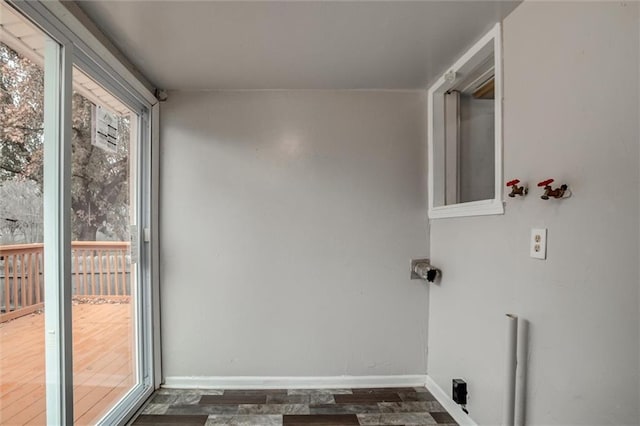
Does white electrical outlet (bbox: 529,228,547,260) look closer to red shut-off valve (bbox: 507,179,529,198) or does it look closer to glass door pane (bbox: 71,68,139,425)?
red shut-off valve (bbox: 507,179,529,198)

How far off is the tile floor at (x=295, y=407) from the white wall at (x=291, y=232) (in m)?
0.13

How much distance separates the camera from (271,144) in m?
2.11

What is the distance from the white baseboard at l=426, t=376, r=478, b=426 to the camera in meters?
1.66

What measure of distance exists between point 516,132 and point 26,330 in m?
2.21

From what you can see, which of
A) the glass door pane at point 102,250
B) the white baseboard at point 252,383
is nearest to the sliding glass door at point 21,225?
the glass door pane at point 102,250

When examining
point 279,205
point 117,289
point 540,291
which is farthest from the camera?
point 279,205

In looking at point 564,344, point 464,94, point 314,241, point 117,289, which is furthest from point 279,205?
point 564,344

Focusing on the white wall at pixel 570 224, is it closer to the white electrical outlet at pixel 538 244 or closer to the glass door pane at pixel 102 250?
the white electrical outlet at pixel 538 244

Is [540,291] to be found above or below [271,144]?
below

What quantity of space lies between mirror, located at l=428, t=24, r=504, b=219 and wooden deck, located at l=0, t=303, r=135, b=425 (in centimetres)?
209

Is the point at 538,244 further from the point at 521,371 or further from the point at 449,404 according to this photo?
the point at 449,404

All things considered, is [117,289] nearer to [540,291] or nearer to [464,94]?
[540,291]

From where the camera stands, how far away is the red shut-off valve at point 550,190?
1078 millimetres

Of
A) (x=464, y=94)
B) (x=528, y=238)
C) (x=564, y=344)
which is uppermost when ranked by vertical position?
(x=464, y=94)
